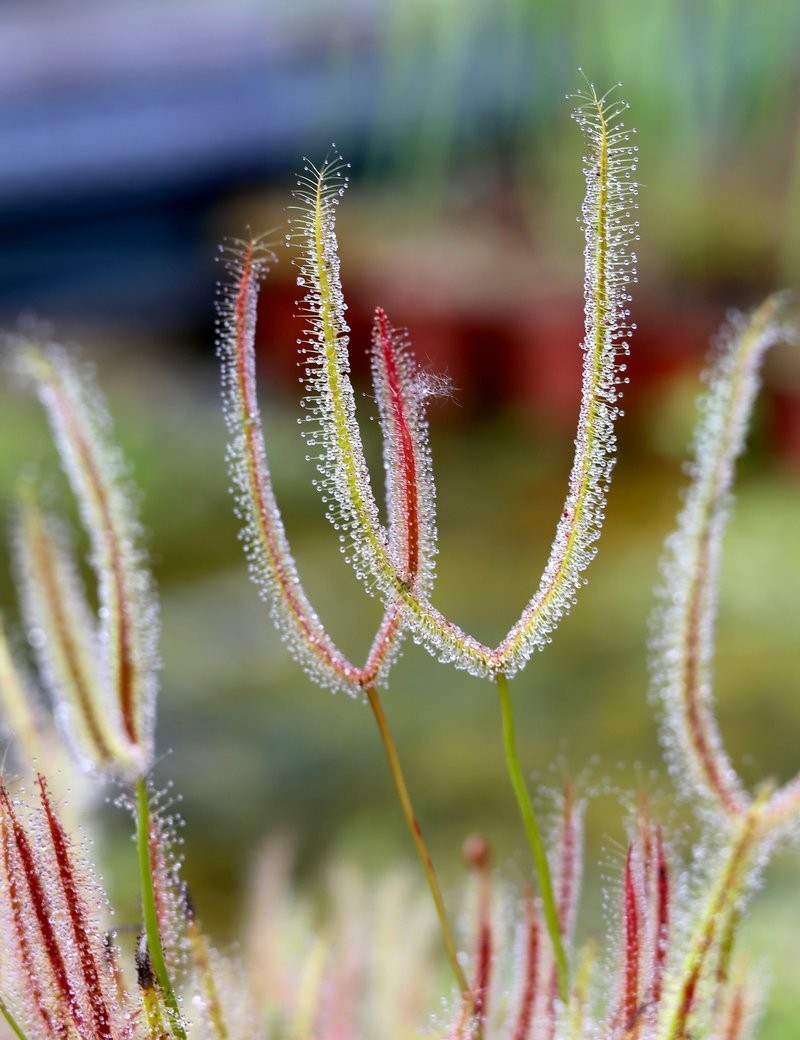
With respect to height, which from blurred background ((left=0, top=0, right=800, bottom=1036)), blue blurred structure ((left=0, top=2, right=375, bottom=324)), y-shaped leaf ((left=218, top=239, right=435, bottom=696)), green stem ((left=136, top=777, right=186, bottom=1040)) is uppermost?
blue blurred structure ((left=0, top=2, right=375, bottom=324))

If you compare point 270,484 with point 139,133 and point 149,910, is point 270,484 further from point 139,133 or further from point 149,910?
point 139,133

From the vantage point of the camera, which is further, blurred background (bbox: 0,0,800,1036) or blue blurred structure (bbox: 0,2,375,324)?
blue blurred structure (bbox: 0,2,375,324)

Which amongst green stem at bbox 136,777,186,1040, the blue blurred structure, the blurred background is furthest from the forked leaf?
the blue blurred structure

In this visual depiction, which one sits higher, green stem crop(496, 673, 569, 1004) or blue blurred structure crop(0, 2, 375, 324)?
blue blurred structure crop(0, 2, 375, 324)

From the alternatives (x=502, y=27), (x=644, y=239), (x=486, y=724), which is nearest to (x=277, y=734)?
(x=486, y=724)

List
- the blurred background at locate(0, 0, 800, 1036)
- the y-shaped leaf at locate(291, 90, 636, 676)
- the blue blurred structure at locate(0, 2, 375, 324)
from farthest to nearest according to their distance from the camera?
the blue blurred structure at locate(0, 2, 375, 324) < the blurred background at locate(0, 0, 800, 1036) < the y-shaped leaf at locate(291, 90, 636, 676)

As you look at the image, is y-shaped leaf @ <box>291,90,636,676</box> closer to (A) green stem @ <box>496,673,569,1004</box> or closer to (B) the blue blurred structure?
(A) green stem @ <box>496,673,569,1004</box>
